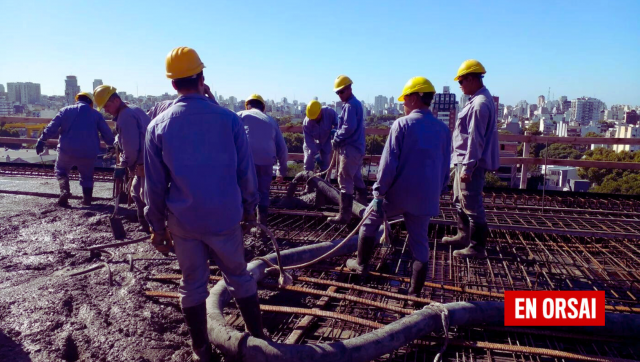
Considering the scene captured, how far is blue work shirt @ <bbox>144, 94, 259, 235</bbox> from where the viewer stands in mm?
2525

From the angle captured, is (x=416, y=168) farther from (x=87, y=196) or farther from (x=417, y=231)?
(x=87, y=196)

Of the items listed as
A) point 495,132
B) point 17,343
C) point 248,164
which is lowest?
point 17,343

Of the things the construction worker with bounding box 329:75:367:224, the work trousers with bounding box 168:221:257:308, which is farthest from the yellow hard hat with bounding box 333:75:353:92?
the work trousers with bounding box 168:221:257:308

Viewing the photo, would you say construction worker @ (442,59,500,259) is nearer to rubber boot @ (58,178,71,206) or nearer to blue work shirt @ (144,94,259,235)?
blue work shirt @ (144,94,259,235)

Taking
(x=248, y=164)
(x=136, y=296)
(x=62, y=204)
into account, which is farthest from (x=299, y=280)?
(x=62, y=204)

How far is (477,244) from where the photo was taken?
4.54 m

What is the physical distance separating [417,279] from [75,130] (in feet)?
18.5

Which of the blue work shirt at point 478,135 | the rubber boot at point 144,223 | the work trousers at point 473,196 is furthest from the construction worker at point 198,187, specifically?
the rubber boot at point 144,223

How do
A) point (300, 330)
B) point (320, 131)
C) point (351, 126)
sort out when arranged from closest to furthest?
point (300, 330), point (351, 126), point (320, 131)

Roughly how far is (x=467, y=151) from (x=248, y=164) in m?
2.33

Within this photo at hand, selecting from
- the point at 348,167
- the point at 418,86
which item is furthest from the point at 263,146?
the point at 418,86

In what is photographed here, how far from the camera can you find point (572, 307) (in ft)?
11.3

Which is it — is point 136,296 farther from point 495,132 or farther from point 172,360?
point 495,132

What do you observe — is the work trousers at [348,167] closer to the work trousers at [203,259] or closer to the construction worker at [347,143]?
the construction worker at [347,143]
